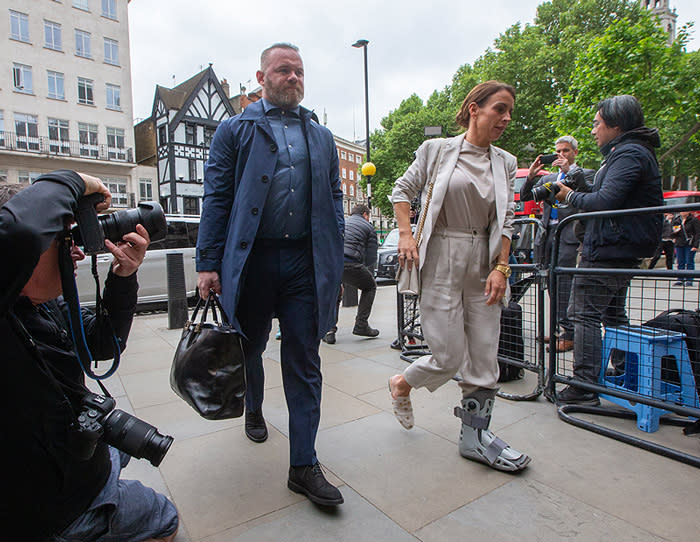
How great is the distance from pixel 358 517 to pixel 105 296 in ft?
4.45

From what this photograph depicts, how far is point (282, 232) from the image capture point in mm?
2133

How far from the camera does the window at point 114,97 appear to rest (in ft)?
97.5

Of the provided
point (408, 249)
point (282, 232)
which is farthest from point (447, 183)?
point (282, 232)

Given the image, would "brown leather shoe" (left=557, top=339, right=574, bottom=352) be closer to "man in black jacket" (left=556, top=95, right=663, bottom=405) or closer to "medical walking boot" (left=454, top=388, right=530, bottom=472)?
"man in black jacket" (left=556, top=95, right=663, bottom=405)

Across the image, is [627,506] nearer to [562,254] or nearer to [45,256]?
[45,256]

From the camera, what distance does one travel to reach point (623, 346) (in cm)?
296

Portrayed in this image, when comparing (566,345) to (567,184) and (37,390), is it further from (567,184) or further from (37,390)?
(37,390)

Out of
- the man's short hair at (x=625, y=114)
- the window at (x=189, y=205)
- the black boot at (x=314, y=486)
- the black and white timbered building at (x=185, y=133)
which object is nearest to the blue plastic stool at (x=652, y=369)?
the man's short hair at (x=625, y=114)

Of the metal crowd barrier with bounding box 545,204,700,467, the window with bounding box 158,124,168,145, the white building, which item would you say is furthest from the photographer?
the white building

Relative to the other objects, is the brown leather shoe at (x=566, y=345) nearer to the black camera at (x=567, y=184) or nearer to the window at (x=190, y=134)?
the black camera at (x=567, y=184)

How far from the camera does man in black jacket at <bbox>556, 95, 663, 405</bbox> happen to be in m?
2.98

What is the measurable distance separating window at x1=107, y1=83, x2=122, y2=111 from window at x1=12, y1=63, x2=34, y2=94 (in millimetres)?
4226

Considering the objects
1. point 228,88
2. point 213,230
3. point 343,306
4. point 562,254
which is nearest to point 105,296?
point 213,230

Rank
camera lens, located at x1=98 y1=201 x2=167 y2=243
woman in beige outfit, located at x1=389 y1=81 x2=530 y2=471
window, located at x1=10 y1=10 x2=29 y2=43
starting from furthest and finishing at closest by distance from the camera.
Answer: window, located at x1=10 y1=10 x2=29 y2=43 < woman in beige outfit, located at x1=389 y1=81 x2=530 y2=471 < camera lens, located at x1=98 y1=201 x2=167 y2=243
